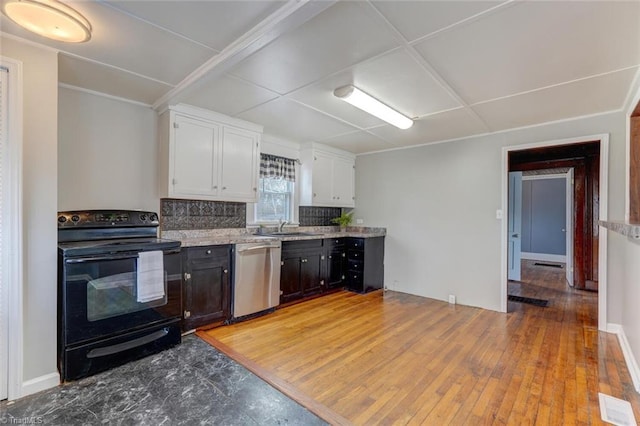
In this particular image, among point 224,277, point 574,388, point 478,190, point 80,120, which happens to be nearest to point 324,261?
point 224,277

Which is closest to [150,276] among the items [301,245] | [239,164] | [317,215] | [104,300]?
[104,300]

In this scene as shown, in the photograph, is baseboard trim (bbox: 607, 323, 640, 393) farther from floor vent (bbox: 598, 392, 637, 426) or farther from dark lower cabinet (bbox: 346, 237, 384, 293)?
dark lower cabinet (bbox: 346, 237, 384, 293)

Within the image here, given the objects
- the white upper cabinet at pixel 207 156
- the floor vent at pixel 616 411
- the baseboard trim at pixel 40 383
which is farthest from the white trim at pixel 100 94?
the floor vent at pixel 616 411

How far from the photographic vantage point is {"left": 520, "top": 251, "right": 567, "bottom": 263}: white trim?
7.95 metres

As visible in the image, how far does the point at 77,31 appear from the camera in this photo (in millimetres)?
1778

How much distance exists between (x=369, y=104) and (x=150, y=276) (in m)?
2.42

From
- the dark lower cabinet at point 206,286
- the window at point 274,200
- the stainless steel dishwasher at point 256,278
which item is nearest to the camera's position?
the dark lower cabinet at point 206,286

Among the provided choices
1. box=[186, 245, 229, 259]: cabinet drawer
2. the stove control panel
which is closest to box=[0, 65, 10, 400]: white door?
the stove control panel

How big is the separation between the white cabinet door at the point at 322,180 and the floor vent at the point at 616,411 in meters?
3.58

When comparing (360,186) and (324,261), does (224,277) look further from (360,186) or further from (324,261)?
(360,186)

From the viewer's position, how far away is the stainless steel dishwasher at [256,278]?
3.24 metres

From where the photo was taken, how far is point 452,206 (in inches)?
166

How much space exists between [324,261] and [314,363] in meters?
2.00

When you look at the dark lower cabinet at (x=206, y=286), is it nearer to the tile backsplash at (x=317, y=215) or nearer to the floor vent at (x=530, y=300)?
the tile backsplash at (x=317, y=215)
